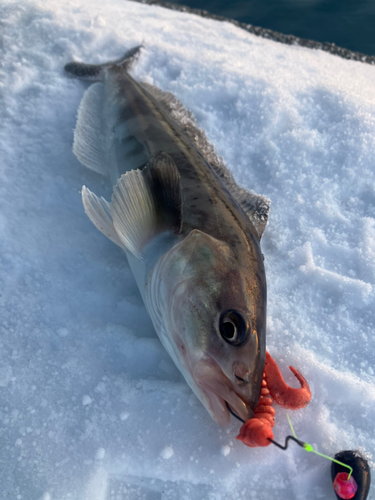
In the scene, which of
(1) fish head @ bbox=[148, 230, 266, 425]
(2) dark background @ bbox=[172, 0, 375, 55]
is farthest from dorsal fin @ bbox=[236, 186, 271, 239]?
(2) dark background @ bbox=[172, 0, 375, 55]

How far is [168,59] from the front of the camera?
3.62m

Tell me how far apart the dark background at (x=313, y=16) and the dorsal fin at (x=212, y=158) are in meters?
2.41

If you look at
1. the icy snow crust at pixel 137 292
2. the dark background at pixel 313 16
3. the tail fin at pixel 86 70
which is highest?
the dark background at pixel 313 16

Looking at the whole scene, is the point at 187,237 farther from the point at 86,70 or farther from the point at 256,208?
the point at 86,70

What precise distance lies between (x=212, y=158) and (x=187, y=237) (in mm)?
1090

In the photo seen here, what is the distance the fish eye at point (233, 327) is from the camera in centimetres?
154

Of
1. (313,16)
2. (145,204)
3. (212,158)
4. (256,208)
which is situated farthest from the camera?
(313,16)

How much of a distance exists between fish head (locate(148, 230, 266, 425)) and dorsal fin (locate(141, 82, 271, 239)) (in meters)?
0.51

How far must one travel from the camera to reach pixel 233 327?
1563mm

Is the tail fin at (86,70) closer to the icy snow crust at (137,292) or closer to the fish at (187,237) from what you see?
the icy snow crust at (137,292)

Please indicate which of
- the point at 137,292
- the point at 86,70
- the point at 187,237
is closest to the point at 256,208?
the point at 187,237

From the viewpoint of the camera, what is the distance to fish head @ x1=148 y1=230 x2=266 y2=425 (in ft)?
4.95

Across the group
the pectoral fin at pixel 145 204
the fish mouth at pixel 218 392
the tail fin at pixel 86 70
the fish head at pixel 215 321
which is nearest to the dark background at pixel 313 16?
the tail fin at pixel 86 70

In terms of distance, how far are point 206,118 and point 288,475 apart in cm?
269
